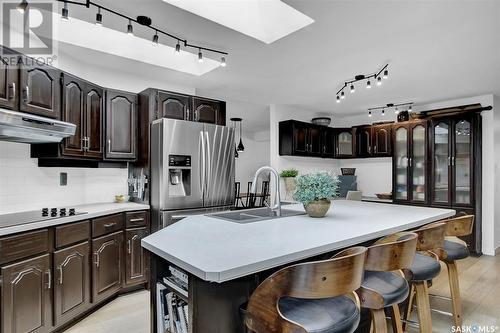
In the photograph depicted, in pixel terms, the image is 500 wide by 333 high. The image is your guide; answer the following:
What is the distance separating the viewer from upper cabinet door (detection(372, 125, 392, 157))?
558 centimetres

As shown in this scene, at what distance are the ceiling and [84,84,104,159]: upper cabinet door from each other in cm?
41

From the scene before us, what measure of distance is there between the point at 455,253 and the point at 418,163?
328 centimetres

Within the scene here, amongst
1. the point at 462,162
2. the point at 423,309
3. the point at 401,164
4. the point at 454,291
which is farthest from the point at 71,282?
the point at 462,162

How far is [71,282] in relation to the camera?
96.1 inches

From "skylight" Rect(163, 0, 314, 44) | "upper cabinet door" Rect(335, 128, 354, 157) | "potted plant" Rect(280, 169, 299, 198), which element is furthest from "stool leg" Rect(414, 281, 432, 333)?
"upper cabinet door" Rect(335, 128, 354, 157)

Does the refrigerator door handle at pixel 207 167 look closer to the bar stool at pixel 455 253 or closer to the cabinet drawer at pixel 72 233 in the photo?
the cabinet drawer at pixel 72 233

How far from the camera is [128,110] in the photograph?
3.43m

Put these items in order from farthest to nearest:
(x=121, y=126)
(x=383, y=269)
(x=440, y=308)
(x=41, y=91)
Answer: (x=121, y=126), (x=440, y=308), (x=41, y=91), (x=383, y=269)

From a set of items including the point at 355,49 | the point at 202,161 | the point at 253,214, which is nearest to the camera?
the point at 253,214

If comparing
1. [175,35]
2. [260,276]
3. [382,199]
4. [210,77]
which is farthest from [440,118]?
[260,276]

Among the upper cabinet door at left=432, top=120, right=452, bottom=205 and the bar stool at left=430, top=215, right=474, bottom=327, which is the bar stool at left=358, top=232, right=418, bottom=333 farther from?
the upper cabinet door at left=432, top=120, right=452, bottom=205

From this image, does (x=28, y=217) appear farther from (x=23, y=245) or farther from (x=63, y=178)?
(x=63, y=178)

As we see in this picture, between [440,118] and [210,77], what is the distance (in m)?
3.83

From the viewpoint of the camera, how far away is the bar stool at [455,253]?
2.07 meters
